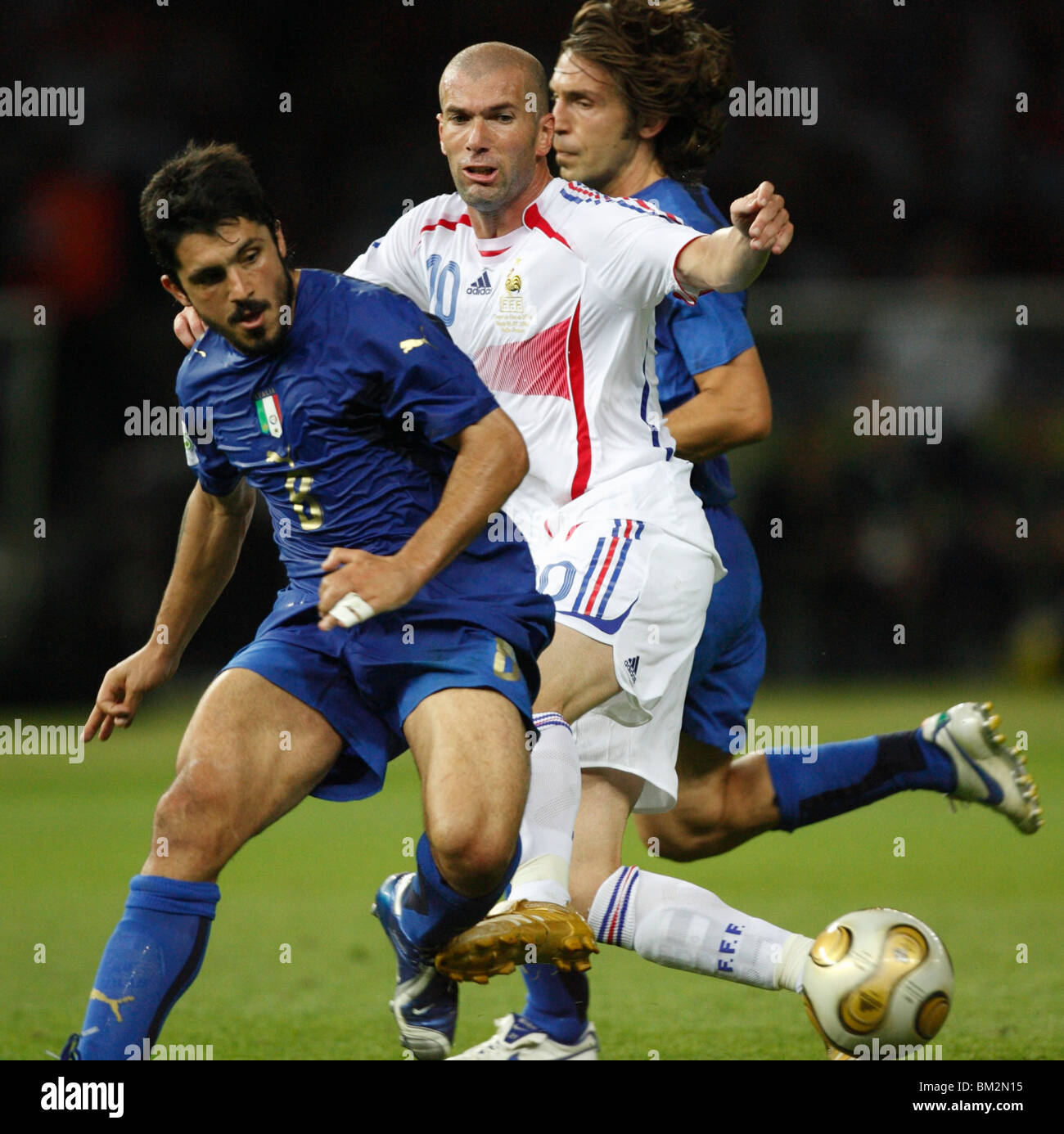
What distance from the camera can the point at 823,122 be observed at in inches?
537

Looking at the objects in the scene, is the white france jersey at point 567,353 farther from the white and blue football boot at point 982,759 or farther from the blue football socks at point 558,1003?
the white and blue football boot at point 982,759

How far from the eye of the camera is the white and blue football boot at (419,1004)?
3781 mm

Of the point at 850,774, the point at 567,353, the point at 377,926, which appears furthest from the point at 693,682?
the point at 377,926

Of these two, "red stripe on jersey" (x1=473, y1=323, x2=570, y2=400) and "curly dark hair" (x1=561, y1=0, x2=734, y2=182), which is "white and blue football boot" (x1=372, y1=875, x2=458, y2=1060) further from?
"curly dark hair" (x1=561, y1=0, x2=734, y2=182)

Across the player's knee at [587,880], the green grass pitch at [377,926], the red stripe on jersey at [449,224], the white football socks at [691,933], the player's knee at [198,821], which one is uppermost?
the red stripe on jersey at [449,224]

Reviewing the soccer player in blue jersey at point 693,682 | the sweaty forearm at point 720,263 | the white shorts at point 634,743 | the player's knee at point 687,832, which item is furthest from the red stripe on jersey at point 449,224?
the player's knee at point 687,832

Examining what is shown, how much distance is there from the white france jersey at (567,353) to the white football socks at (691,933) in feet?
2.74

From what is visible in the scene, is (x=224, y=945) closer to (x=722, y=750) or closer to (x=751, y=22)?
(x=722, y=750)

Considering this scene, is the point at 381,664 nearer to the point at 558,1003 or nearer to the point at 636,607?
the point at 636,607

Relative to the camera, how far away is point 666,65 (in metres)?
4.30

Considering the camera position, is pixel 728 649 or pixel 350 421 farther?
pixel 728 649

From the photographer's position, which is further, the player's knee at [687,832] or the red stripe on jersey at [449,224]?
the player's knee at [687,832]

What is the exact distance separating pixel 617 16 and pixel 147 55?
9.75 metres

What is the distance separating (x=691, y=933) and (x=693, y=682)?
743mm
